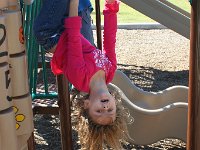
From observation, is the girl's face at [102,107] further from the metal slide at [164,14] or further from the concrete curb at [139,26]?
the concrete curb at [139,26]

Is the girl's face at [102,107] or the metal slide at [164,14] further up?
the metal slide at [164,14]

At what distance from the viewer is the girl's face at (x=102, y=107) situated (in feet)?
6.44

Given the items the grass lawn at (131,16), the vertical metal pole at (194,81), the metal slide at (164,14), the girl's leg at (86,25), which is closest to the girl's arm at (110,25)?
the girl's leg at (86,25)

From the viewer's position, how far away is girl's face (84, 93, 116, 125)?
1963 mm

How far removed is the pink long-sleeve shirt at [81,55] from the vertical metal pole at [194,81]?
353 millimetres

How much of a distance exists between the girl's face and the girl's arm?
0.27 m

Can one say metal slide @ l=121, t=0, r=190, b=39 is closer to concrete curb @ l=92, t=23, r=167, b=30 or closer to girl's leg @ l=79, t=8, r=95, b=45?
girl's leg @ l=79, t=8, r=95, b=45

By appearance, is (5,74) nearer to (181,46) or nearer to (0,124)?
(0,124)

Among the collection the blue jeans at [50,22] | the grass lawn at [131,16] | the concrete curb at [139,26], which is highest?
the blue jeans at [50,22]

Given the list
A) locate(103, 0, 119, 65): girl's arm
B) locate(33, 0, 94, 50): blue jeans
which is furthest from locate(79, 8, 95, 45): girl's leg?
locate(33, 0, 94, 50): blue jeans

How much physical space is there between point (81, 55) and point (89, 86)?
0.13m

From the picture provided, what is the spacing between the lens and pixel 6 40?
160 cm

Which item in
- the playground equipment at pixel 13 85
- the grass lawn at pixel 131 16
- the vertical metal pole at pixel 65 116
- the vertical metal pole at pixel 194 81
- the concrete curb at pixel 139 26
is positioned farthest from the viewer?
the grass lawn at pixel 131 16

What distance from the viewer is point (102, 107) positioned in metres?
1.96
